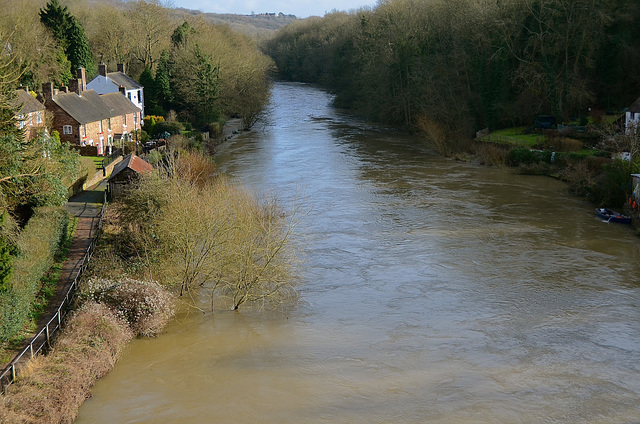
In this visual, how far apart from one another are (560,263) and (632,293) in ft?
10.3

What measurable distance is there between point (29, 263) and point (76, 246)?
16.1 feet

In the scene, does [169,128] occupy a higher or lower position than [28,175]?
lower

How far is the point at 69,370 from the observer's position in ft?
47.3

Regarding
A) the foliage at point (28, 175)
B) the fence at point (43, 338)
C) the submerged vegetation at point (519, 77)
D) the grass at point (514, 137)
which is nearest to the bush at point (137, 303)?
the fence at point (43, 338)

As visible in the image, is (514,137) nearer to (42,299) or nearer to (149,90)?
(149,90)

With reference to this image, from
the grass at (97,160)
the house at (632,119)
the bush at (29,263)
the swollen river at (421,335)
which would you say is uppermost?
the house at (632,119)

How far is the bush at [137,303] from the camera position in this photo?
17.5 metres

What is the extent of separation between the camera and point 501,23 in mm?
46625

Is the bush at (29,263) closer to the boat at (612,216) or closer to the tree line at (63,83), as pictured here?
the tree line at (63,83)

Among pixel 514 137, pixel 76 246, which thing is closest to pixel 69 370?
pixel 76 246

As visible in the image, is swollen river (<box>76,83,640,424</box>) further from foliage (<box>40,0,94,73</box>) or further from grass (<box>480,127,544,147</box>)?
foliage (<box>40,0,94,73</box>)

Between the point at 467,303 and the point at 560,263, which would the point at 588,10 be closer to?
the point at 560,263

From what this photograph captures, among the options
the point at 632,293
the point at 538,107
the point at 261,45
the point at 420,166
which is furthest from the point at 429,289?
the point at 261,45

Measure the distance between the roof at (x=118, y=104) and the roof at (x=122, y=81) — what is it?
113 inches
